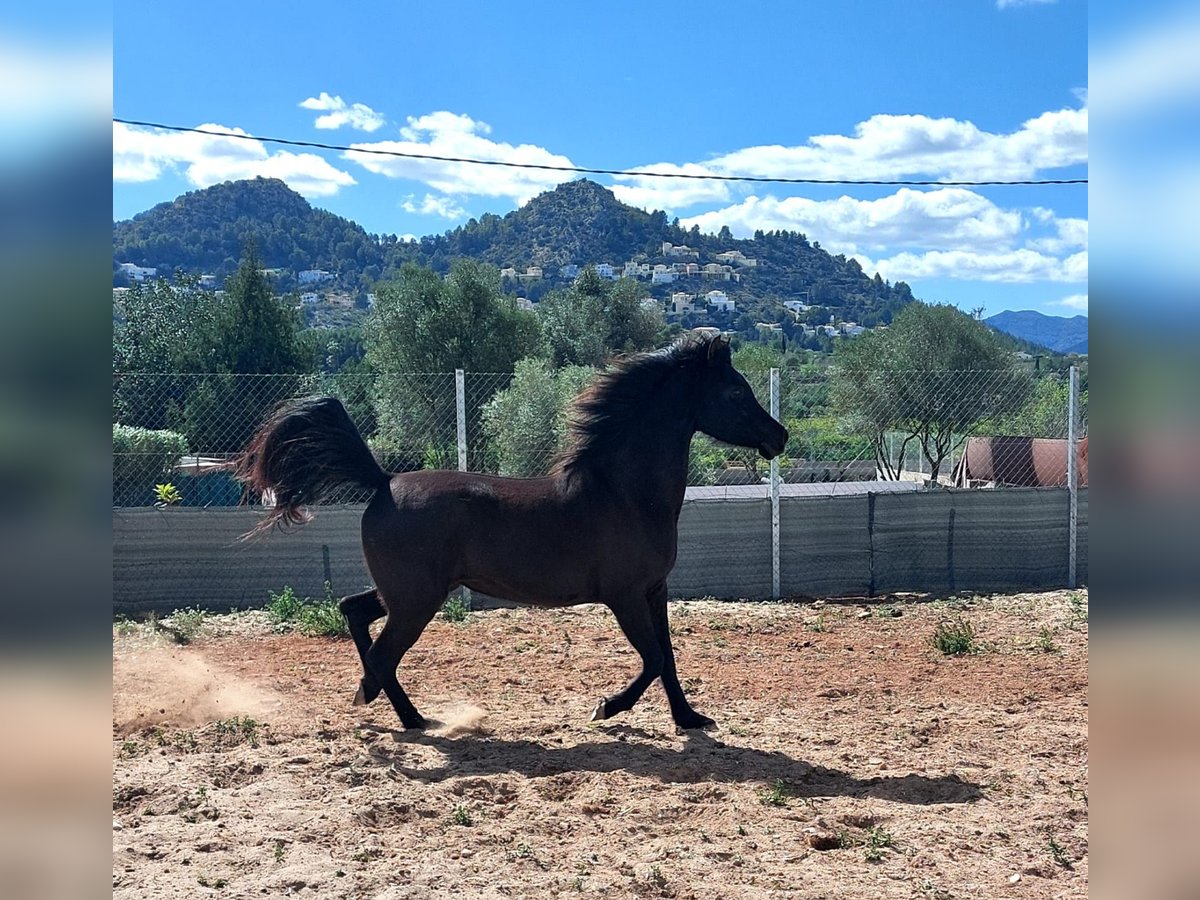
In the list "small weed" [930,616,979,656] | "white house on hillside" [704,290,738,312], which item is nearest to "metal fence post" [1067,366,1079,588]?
"small weed" [930,616,979,656]

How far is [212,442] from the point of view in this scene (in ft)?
54.3

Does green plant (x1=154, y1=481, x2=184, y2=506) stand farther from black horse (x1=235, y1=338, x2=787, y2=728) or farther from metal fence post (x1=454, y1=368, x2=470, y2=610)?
black horse (x1=235, y1=338, x2=787, y2=728)

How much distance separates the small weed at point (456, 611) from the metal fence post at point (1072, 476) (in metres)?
7.20

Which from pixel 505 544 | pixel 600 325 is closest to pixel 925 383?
pixel 600 325

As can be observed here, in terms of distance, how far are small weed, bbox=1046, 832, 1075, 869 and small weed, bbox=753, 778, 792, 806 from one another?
1.14 meters

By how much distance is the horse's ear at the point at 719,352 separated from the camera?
639 centimetres

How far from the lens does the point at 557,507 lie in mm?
6145

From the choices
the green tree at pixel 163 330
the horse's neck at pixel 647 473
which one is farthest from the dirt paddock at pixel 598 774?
the green tree at pixel 163 330

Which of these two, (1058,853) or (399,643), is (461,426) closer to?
(399,643)

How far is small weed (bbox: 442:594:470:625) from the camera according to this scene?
381 inches

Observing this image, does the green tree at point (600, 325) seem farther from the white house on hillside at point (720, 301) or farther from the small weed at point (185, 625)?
the white house on hillside at point (720, 301)

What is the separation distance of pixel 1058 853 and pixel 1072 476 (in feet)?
29.5
